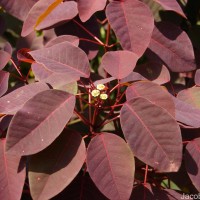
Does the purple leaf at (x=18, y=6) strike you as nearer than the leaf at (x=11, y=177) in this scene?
No

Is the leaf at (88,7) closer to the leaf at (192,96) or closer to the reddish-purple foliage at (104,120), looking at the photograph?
the reddish-purple foliage at (104,120)

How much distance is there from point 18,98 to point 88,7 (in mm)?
325

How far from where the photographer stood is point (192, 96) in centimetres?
102

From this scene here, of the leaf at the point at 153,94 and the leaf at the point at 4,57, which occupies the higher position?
the leaf at the point at 153,94

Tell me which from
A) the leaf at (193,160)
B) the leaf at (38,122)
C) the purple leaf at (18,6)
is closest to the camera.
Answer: the leaf at (38,122)

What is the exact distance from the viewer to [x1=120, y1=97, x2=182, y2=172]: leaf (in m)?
0.79

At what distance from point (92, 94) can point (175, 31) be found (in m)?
0.39

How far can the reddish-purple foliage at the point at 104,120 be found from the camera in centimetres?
80

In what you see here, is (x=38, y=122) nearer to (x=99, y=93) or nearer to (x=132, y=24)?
(x=99, y=93)

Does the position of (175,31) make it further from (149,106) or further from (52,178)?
(52,178)

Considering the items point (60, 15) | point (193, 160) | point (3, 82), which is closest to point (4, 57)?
point (3, 82)

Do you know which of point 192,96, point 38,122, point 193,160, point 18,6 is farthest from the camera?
point 18,6

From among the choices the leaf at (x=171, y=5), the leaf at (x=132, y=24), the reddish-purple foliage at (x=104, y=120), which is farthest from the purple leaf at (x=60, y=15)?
the leaf at (x=171, y=5)

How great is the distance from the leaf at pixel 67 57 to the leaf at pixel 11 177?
241 millimetres
